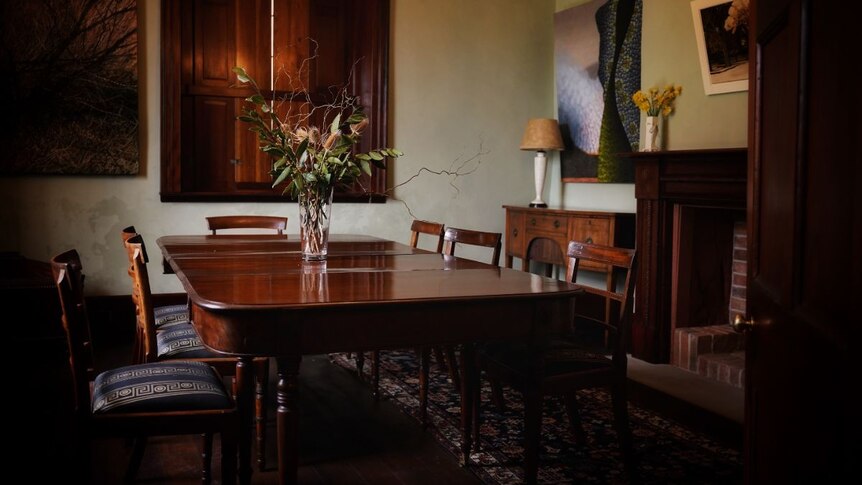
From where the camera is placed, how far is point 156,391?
2.20 metres

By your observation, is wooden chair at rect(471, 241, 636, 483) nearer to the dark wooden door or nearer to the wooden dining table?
the wooden dining table

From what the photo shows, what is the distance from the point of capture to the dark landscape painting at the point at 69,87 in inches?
185

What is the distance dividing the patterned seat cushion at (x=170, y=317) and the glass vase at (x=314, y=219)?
0.64m

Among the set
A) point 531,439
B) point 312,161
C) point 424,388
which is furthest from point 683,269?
point 312,161

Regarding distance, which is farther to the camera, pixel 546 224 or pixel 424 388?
pixel 546 224

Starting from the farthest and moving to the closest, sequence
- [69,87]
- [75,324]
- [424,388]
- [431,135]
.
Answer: [431,135], [69,87], [424,388], [75,324]

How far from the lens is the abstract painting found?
5.31 meters

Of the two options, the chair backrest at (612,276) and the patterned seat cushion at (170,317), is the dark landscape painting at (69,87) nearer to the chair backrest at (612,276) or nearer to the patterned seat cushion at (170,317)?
the patterned seat cushion at (170,317)

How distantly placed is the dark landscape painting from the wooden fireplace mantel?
3.23 metres

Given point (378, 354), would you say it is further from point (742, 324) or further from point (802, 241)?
point (802, 241)

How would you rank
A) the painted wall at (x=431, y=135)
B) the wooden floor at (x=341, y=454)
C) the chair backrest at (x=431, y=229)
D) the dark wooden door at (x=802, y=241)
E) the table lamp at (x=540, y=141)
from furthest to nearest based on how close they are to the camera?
the table lamp at (x=540, y=141) < the painted wall at (x=431, y=135) < the chair backrest at (x=431, y=229) < the wooden floor at (x=341, y=454) < the dark wooden door at (x=802, y=241)

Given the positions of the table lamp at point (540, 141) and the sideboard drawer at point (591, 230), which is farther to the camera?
the table lamp at point (540, 141)

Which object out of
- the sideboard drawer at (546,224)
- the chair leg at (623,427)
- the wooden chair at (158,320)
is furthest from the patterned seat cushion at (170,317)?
the sideboard drawer at (546,224)

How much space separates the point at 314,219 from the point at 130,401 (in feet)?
3.59
